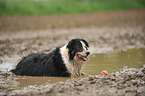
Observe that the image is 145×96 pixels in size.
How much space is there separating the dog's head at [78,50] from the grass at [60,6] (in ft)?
66.1

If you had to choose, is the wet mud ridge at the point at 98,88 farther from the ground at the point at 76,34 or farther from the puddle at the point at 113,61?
the puddle at the point at 113,61

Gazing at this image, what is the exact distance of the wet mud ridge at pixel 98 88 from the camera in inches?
218

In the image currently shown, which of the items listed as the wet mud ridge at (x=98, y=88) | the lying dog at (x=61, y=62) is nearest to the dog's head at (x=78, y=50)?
the lying dog at (x=61, y=62)

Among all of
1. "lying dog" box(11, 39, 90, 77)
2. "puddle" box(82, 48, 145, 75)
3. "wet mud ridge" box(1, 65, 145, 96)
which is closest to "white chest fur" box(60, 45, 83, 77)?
"lying dog" box(11, 39, 90, 77)

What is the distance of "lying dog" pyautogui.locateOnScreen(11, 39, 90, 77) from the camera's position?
7432 millimetres

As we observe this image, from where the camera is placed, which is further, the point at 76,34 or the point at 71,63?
the point at 76,34

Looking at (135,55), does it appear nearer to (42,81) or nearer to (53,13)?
(42,81)

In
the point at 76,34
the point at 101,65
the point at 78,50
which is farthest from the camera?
the point at 76,34

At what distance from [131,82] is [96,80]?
0.94 m

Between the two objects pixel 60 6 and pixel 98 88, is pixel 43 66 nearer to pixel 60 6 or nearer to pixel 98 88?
pixel 98 88

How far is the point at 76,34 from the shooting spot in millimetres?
19312

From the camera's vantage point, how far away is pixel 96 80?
21.5ft

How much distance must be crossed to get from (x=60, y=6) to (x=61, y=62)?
25.3m

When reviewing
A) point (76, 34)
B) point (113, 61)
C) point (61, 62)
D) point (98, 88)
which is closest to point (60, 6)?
point (76, 34)
